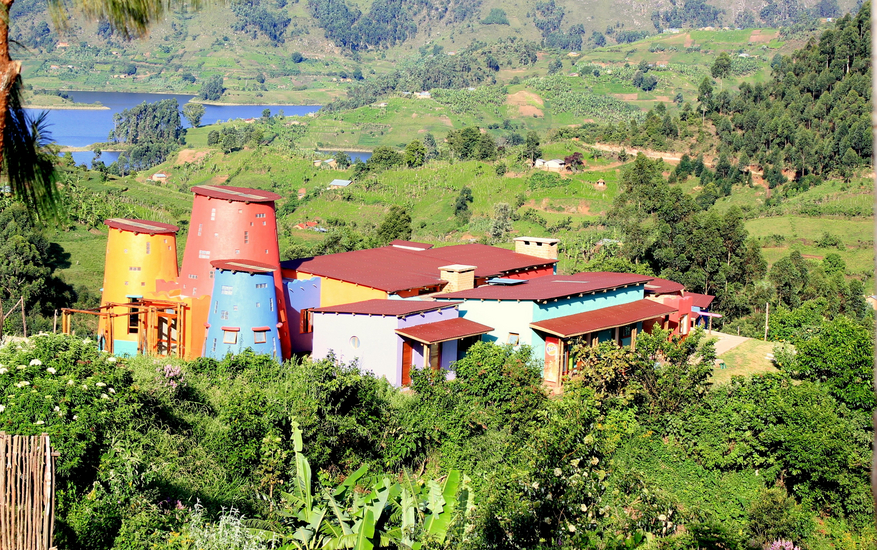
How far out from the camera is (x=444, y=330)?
61.5ft

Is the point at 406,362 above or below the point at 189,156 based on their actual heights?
below

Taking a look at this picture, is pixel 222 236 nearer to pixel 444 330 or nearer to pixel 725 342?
pixel 444 330

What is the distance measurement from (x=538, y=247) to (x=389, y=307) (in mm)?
8988

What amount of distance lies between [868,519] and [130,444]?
11.9m

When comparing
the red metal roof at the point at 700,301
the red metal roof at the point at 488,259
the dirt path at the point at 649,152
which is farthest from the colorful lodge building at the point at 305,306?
the dirt path at the point at 649,152

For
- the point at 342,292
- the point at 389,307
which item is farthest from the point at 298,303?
the point at 389,307

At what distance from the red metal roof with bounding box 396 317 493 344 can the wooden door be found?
0.40 metres

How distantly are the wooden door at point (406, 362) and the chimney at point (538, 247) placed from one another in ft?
29.3

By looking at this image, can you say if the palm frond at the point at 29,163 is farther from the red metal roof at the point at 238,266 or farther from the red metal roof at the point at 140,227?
the red metal roof at the point at 140,227

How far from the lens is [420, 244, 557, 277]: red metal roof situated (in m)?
24.2

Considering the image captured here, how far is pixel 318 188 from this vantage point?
6309 cm

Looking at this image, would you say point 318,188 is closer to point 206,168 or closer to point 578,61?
point 206,168

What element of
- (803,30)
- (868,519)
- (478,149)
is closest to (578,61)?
(803,30)

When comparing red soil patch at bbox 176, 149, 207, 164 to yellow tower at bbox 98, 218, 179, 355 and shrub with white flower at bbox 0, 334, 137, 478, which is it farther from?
shrub with white flower at bbox 0, 334, 137, 478
